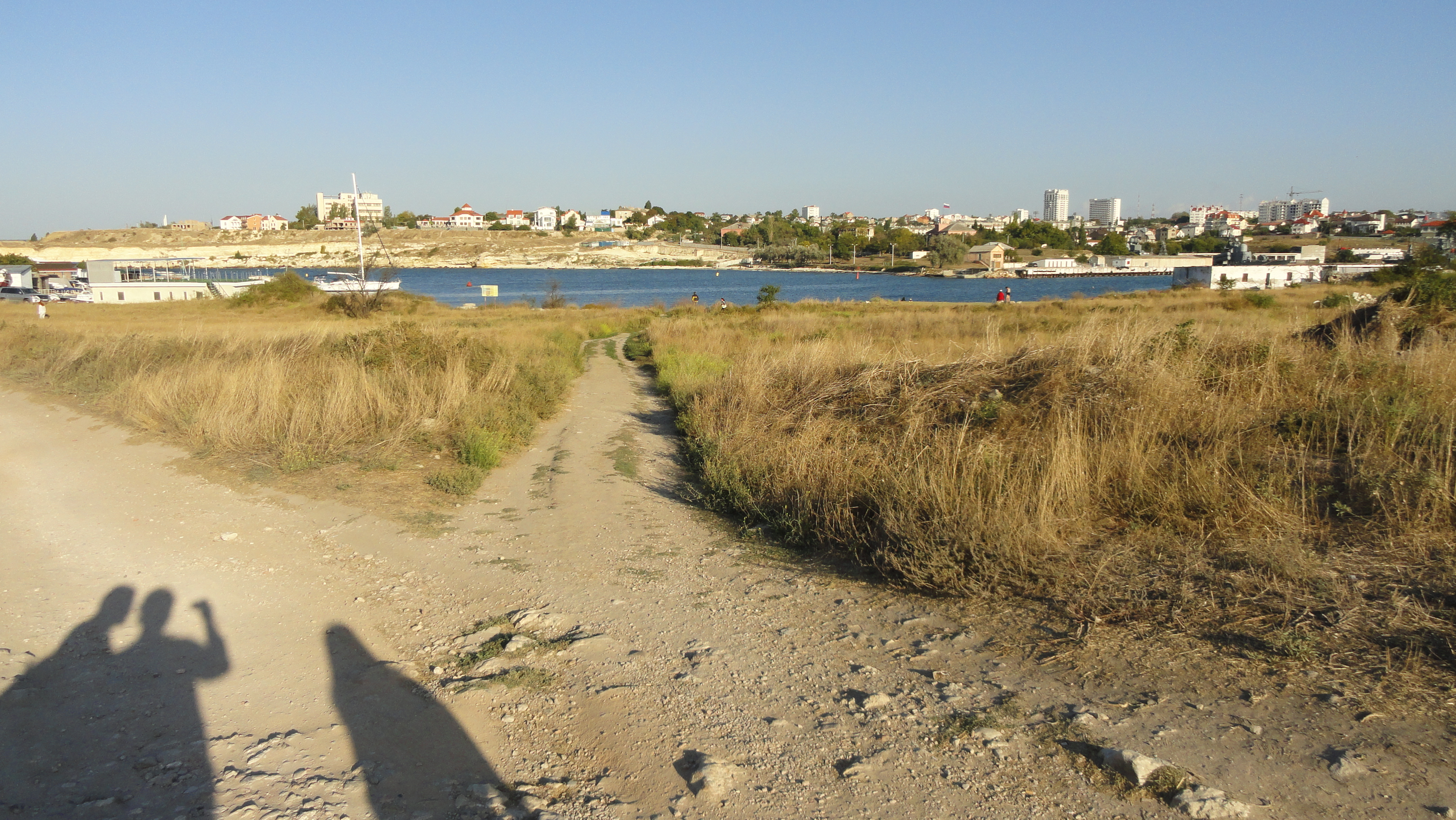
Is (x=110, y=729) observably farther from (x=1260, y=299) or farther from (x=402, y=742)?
(x=1260, y=299)

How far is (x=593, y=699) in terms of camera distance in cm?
431

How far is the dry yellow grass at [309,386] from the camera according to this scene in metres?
10.0

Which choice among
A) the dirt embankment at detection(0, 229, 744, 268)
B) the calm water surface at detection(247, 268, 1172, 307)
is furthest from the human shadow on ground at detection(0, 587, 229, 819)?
the dirt embankment at detection(0, 229, 744, 268)

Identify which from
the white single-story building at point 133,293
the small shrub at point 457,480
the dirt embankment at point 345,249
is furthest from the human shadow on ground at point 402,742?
the dirt embankment at point 345,249

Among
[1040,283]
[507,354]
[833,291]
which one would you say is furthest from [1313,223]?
[507,354]

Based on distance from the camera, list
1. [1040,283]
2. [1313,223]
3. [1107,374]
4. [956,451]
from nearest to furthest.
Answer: [956,451], [1107,374], [1040,283], [1313,223]

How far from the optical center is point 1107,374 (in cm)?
812

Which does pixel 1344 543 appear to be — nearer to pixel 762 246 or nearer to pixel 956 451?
pixel 956 451

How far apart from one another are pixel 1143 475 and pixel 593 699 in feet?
14.1

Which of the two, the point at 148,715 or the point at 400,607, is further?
the point at 400,607

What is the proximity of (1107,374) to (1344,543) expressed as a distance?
3126 millimetres

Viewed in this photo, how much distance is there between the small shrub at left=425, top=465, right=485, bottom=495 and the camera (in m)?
8.61

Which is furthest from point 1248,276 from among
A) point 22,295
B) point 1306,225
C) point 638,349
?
point 1306,225

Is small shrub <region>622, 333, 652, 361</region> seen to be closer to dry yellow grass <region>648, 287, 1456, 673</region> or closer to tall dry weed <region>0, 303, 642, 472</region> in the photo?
tall dry weed <region>0, 303, 642, 472</region>
